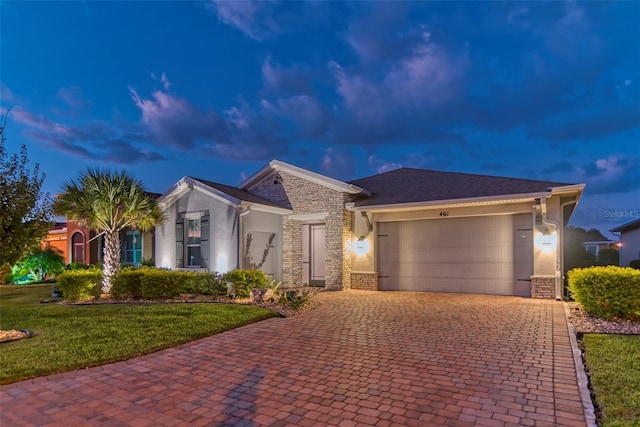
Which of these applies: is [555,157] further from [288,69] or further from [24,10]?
[24,10]

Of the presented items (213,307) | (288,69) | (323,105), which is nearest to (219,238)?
(213,307)

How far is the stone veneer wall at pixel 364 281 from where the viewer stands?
13812 mm

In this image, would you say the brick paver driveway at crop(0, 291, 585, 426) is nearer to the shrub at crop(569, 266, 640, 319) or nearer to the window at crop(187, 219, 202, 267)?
the shrub at crop(569, 266, 640, 319)

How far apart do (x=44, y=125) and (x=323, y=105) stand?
67.5ft

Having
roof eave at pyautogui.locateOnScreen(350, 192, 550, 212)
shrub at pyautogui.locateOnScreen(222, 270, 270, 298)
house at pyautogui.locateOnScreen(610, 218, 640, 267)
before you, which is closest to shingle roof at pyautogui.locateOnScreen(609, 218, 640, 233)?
house at pyautogui.locateOnScreen(610, 218, 640, 267)

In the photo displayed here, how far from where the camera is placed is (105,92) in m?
26.2

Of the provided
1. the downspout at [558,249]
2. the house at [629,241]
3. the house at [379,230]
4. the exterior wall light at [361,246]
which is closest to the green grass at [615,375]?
the downspout at [558,249]

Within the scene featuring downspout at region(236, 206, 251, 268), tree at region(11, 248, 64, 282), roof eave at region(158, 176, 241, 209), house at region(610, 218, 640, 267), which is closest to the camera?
downspout at region(236, 206, 251, 268)

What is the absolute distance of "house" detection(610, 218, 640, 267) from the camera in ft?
77.2

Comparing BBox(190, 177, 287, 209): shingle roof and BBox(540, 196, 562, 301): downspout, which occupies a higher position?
BBox(190, 177, 287, 209): shingle roof

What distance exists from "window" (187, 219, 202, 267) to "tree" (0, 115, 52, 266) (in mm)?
6249

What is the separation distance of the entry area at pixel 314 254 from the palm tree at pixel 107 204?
599 cm

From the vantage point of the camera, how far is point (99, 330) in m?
7.40

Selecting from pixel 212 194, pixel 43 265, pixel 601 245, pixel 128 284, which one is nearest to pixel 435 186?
pixel 212 194
